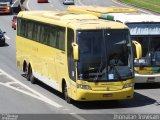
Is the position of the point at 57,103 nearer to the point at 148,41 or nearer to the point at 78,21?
the point at 78,21

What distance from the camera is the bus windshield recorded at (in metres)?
19.0

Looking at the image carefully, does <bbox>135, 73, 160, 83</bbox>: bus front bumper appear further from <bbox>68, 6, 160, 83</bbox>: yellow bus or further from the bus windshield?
the bus windshield

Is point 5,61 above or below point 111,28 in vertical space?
below

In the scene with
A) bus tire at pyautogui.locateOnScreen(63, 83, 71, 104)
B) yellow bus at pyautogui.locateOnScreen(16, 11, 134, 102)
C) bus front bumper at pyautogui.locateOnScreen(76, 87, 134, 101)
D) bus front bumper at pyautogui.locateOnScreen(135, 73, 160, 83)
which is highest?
yellow bus at pyautogui.locateOnScreen(16, 11, 134, 102)

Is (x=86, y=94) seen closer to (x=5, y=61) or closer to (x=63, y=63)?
(x=63, y=63)

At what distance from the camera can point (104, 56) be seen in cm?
1916

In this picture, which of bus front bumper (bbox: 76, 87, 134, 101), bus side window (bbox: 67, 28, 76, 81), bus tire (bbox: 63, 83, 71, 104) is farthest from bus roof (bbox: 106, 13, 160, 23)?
bus front bumper (bbox: 76, 87, 134, 101)

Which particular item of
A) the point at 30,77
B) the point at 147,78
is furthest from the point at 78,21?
the point at 30,77

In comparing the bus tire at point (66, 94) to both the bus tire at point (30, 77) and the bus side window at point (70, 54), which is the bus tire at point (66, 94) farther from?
the bus tire at point (30, 77)

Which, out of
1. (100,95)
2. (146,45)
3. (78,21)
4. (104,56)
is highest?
(78,21)

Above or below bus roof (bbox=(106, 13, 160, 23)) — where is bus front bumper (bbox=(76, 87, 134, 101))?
below

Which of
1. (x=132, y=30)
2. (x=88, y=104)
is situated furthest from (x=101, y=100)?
(x=132, y=30)

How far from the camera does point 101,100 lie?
19.9 m

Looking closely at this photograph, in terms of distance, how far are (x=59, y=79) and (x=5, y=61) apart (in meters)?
14.2
